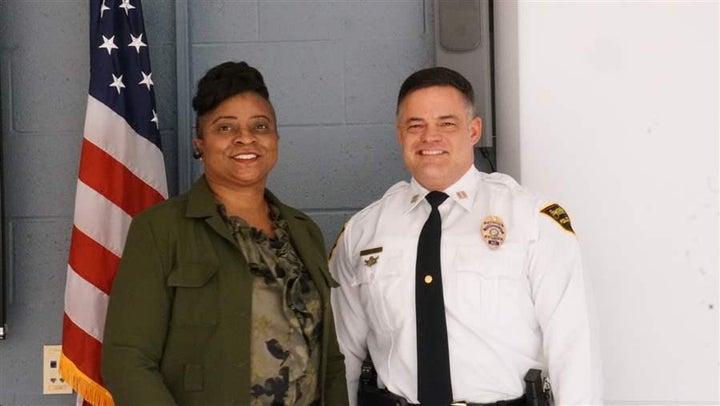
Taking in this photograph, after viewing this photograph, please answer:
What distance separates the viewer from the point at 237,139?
67.4 inches

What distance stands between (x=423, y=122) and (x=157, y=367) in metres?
0.81

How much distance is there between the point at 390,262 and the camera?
1869 mm

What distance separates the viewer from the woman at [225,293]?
152 centimetres

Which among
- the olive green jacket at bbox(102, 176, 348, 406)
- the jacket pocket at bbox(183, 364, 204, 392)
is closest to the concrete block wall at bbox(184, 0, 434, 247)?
the olive green jacket at bbox(102, 176, 348, 406)

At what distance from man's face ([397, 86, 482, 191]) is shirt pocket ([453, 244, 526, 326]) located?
0.74 feet

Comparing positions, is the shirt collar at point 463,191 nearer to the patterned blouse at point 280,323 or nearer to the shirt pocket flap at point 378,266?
the shirt pocket flap at point 378,266

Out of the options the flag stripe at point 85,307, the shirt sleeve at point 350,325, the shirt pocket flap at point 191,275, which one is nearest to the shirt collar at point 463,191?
the shirt sleeve at point 350,325

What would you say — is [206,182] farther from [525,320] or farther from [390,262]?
[525,320]

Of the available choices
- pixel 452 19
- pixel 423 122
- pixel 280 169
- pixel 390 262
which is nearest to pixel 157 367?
pixel 390 262

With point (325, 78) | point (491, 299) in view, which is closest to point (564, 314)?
point (491, 299)

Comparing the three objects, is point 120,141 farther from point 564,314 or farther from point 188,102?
point 564,314

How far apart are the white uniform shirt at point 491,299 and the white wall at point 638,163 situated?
1.26 feet

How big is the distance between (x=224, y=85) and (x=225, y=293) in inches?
18.3

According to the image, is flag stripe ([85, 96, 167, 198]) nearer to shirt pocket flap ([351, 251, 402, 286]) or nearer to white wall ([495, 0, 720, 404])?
shirt pocket flap ([351, 251, 402, 286])
